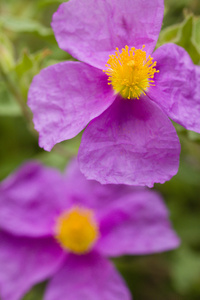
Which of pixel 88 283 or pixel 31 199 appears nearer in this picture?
pixel 88 283

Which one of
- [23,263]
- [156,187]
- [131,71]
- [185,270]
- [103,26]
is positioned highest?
[103,26]

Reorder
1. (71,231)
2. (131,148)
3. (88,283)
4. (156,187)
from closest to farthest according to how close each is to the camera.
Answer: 1. (131,148)
2. (88,283)
3. (71,231)
4. (156,187)

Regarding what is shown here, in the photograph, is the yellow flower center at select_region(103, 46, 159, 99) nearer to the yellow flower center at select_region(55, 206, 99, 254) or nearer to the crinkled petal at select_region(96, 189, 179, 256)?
the crinkled petal at select_region(96, 189, 179, 256)

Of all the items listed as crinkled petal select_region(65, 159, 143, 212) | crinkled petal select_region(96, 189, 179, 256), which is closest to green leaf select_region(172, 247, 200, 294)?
crinkled petal select_region(96, 189, 179, 256)

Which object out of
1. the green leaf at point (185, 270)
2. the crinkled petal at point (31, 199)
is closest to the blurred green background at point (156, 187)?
the green leaf at point (185, 270)

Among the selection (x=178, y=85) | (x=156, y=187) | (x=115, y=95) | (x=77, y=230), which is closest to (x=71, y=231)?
(x=77, y=230)

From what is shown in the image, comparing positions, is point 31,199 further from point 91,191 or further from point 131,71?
point 131,71

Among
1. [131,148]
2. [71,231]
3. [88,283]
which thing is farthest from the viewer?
[71,231]

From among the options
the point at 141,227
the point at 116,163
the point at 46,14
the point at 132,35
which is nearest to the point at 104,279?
the point at 141,227
